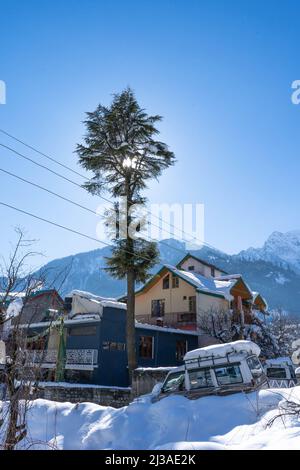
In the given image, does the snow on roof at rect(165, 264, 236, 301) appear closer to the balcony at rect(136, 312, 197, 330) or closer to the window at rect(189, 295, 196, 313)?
the window at rect(189, 295, 196, 313)

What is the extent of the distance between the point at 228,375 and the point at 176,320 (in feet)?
74.7

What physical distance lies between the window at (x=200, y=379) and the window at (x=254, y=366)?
4.67ft

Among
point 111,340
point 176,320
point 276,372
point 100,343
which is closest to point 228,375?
point 276,372

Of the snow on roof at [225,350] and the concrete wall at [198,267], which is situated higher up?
the concrete wall at [198,267]

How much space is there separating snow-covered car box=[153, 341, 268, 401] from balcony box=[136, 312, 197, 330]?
19776 millimetres

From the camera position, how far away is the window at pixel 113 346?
80.3 feet

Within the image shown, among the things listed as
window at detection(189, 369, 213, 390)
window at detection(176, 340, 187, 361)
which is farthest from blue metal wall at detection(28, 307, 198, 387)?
window at detection(189, 369, 213, 390)

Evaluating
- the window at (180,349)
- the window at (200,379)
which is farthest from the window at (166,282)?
the window at (200,379)

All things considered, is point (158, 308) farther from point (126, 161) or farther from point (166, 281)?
point (126, 161)

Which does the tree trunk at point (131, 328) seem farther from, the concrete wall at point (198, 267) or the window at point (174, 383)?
the concrete wall at point (198, 267)

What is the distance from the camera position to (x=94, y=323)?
81.9ft
